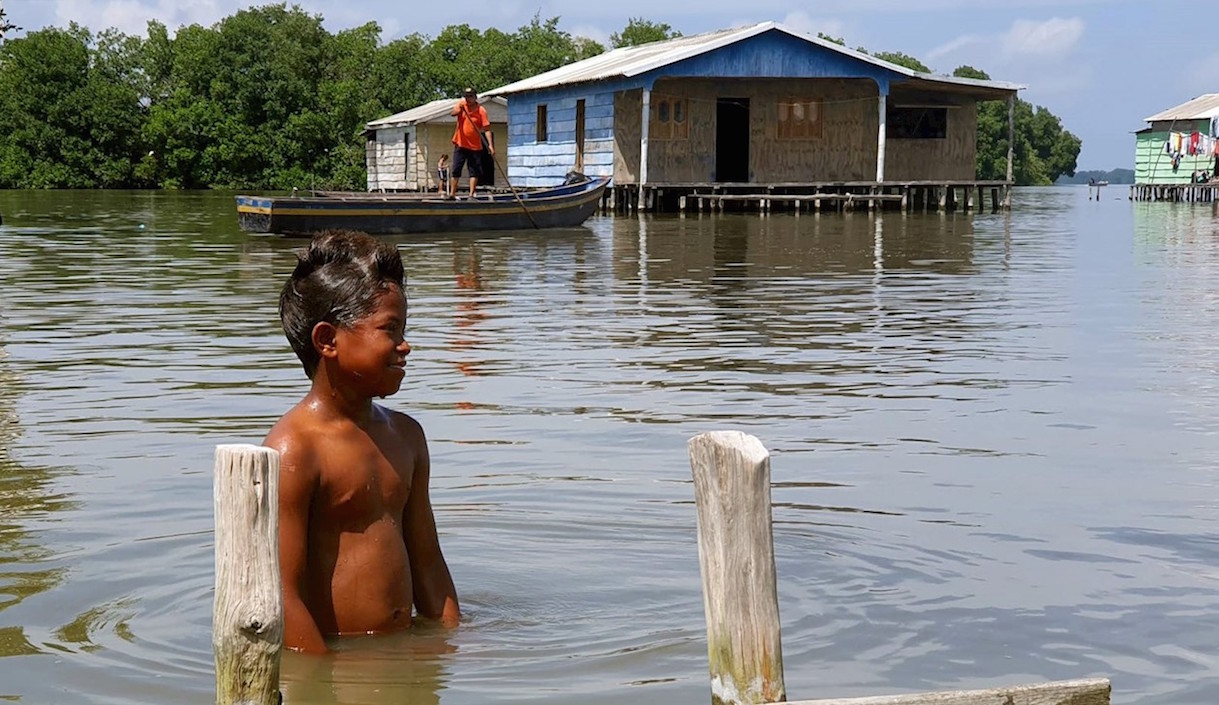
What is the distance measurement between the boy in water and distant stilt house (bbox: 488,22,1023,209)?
27.4 m

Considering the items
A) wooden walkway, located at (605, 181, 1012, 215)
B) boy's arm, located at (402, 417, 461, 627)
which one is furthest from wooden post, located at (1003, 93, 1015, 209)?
boy's arm, located at (402, 417, 461, 627)

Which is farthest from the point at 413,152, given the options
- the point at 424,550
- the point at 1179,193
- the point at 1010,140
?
the point at 424,550

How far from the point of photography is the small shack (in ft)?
147

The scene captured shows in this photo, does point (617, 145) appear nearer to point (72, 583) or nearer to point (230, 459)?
point (72, 583)

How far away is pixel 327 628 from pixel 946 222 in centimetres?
2824

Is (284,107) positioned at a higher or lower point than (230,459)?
higher

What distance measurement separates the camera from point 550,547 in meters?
5.96

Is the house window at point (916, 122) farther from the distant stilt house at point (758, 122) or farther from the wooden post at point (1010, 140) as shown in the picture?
the wooden post at point (1010, 140)

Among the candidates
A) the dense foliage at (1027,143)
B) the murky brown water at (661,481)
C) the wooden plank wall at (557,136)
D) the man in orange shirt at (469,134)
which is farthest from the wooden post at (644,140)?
the dense foliage at (1027,143)

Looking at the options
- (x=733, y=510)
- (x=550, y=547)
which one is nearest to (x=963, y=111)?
(x=550, y=547)

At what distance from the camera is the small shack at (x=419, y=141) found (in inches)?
1766

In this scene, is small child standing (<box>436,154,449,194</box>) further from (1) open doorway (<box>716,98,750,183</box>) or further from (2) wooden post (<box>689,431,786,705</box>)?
(2) wooden post (<box>689,431,786,705</box>)

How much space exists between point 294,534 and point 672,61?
92.8 ft

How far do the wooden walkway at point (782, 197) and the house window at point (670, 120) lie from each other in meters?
1.17
